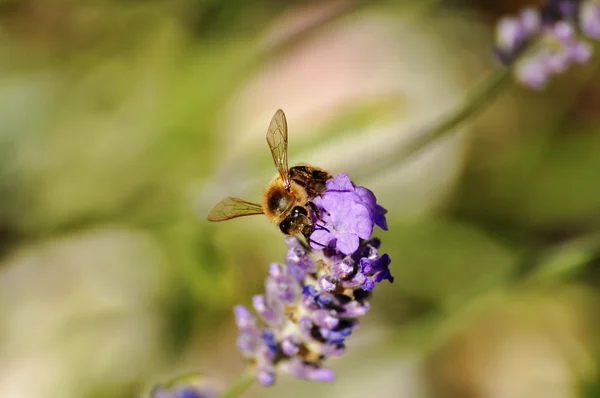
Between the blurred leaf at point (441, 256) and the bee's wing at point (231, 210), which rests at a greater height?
the blurred leaf at point (441, 256)

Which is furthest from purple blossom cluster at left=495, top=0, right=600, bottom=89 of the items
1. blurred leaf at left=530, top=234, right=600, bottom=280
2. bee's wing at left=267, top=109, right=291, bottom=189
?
bee's wing at left=267, top=109, right=291, bottom=189

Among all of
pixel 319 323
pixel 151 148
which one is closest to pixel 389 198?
pixel 151 148

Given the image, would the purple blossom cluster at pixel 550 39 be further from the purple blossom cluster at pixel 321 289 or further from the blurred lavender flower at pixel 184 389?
the blurred lavender flower at pixel 184 389

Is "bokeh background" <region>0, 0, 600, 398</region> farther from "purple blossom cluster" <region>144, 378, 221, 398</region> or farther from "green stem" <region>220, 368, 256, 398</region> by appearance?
"green stem" <region>220, 368, 256, 398</region>

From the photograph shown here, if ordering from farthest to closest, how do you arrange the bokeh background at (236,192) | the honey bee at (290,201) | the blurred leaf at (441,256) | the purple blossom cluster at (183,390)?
the blurred leaf at (441,256)
the bokeh background at (236,192)
the purple blossom cluster at (183,390)
the honey bee at (290,201)

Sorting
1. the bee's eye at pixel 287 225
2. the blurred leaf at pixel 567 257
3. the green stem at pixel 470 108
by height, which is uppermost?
the green stem at pixel 470 108

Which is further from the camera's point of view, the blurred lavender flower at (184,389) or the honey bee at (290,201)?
the blurred lavender flower at (184,389)

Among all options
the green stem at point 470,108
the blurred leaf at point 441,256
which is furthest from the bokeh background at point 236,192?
the green stem at point 470,108

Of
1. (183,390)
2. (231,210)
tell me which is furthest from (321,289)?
(183,390)
